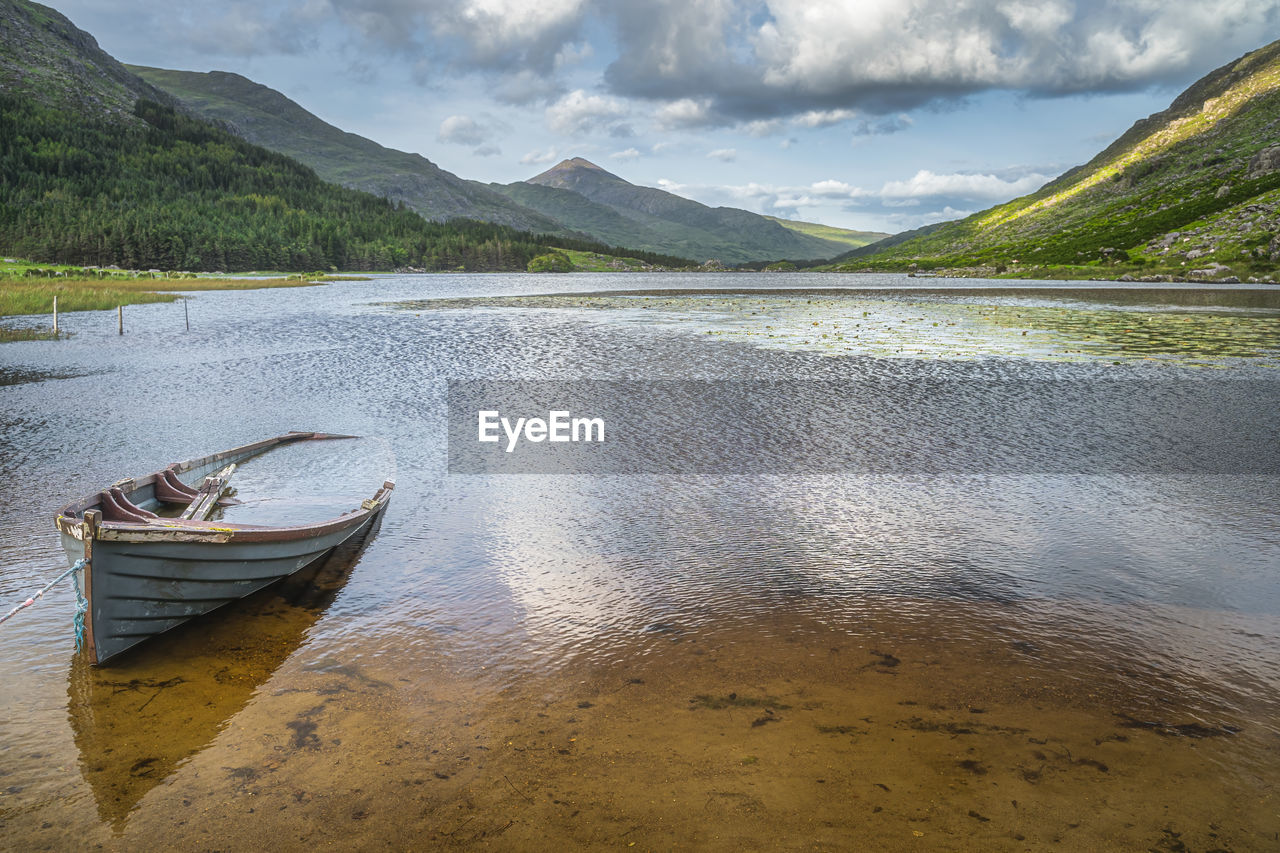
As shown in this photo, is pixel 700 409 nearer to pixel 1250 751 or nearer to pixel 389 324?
pixel 1250 751

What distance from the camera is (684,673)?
376 inches

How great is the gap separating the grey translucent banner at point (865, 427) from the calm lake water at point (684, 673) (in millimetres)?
1396

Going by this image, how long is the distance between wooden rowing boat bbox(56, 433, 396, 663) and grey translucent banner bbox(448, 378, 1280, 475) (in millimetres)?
7466

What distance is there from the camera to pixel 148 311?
68062 millimetres

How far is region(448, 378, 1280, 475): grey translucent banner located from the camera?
63.9ft

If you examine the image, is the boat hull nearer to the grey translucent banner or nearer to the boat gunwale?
the boat gunwale

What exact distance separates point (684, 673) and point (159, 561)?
741 centimetres

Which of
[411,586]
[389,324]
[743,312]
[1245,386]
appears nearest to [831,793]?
[411,586]

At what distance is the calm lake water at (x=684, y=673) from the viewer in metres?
7.07

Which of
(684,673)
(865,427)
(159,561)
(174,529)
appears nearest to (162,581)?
(159,561)

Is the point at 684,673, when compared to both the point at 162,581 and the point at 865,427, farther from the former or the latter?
the point at 865,427

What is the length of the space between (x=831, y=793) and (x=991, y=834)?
143cm

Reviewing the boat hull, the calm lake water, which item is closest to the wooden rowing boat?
the boat hull

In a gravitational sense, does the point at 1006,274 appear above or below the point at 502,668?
above
